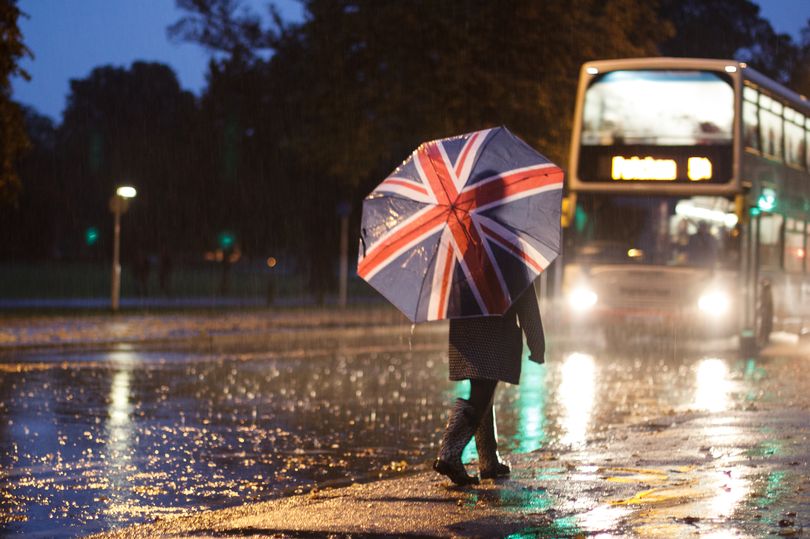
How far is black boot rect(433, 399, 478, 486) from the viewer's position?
8.79 m

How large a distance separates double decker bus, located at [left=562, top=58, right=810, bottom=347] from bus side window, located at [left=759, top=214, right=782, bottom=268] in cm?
24

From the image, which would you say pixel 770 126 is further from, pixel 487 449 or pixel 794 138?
pixel 487 449

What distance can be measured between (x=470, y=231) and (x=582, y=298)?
50.7ft

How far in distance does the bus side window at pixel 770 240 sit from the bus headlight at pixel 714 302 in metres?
1.64

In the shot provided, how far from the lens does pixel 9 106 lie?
3066cm

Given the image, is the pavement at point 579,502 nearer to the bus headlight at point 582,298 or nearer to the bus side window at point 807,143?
the bus headlight at point 582,298

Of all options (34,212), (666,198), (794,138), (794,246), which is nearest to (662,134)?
(666,198)

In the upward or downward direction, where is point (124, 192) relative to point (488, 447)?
upward

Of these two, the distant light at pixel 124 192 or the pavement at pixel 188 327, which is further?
the distant light at pixel 124 192

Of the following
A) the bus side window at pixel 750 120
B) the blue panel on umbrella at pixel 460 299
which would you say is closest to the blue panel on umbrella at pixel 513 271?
the blue panel on umbrella at pixel 460 299

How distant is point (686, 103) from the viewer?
75.9ft

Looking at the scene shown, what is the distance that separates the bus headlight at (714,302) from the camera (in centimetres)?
2347

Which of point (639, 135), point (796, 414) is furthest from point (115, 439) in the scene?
point (639, 135)

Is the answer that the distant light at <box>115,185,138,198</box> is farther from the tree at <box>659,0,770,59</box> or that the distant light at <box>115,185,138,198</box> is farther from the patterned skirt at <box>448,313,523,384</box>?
the tree at <box>659,0,770,59</box>
